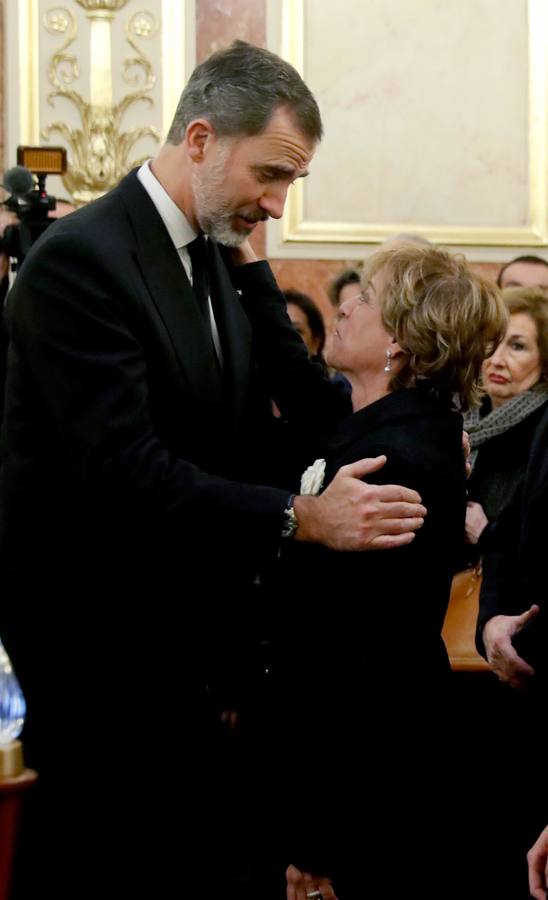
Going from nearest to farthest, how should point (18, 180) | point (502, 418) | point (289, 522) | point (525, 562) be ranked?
point (289, 522)
point (525, 562)
point (18, 180)
point (502, 418)

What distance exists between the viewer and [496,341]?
264 centimetres

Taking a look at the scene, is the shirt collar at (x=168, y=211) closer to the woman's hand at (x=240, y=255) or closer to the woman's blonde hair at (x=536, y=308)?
the woman's hand at (x=240, y=255)

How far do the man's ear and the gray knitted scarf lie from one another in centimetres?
208

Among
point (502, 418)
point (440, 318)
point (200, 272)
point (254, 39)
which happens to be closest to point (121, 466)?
point (200, 272)

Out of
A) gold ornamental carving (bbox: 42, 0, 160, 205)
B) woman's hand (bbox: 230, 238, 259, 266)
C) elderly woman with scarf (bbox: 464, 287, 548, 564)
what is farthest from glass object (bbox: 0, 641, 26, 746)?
gold ornamental carving (bbox: 42, 0, 160, 205)

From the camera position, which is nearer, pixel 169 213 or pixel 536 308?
pixel 169 213

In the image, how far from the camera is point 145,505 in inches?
96.7

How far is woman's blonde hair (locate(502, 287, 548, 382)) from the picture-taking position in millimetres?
4680

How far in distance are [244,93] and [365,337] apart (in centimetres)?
47

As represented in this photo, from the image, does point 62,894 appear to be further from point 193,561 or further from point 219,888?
point 193,561

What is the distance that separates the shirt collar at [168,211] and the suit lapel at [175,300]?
0.10ft

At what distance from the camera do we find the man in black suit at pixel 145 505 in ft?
7.98

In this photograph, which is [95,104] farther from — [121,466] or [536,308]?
[121,466]

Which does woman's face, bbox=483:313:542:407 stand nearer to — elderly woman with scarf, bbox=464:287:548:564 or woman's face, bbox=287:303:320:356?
elderly woman with scarf, bbox=464:287:548:564
